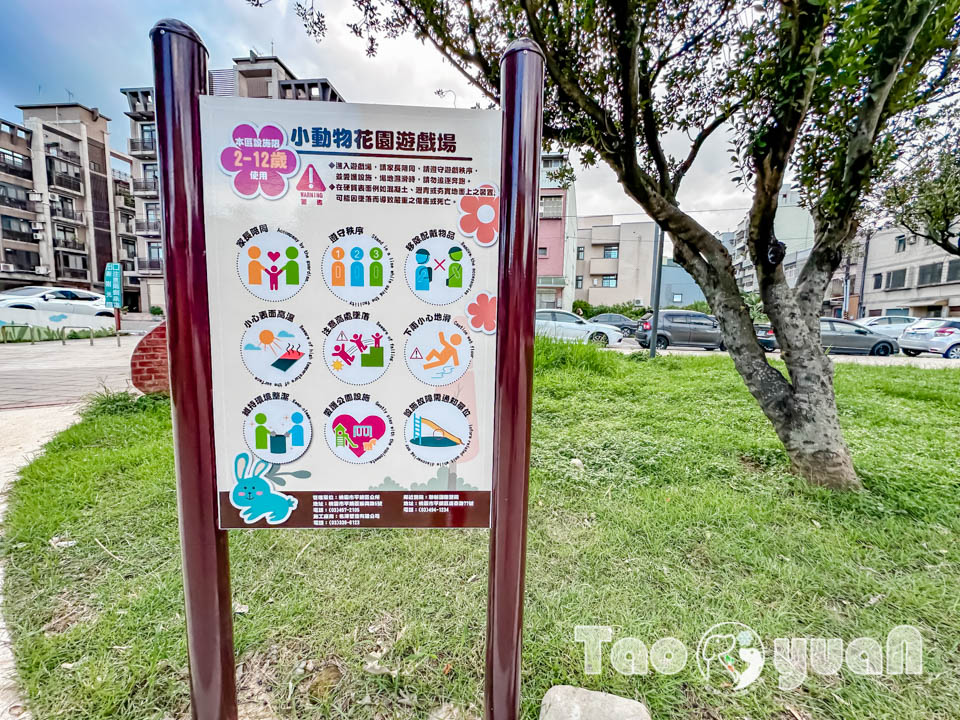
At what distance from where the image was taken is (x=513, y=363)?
130 centimetres

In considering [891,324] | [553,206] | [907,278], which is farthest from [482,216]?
[907,278]

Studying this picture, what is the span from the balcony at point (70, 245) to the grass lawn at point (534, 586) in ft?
114

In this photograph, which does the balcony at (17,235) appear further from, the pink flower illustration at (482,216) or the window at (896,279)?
the window at (896,279)

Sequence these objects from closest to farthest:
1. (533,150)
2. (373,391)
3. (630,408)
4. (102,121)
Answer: (533,150) → (373,391) → (630,408) → (102,121)

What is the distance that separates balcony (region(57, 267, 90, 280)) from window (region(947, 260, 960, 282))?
1967 inches

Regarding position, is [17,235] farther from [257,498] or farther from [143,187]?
[257,498]

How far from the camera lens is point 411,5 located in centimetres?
322

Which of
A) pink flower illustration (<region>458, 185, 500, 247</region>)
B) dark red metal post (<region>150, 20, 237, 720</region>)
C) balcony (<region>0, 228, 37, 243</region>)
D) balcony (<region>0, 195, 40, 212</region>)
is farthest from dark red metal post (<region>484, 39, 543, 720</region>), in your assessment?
balcony (<region>0, 195, 40, 212</region>)

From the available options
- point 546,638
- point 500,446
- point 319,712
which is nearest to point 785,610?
point 546,638

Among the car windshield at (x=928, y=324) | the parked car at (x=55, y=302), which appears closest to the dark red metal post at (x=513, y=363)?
the car windshield at (x=928, y=324)

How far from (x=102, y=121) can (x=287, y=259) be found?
41.7 meters

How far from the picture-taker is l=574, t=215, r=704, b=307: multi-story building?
1280 inches

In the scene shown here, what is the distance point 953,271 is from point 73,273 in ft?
165

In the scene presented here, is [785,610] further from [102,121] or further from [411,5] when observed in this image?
[102,121]
